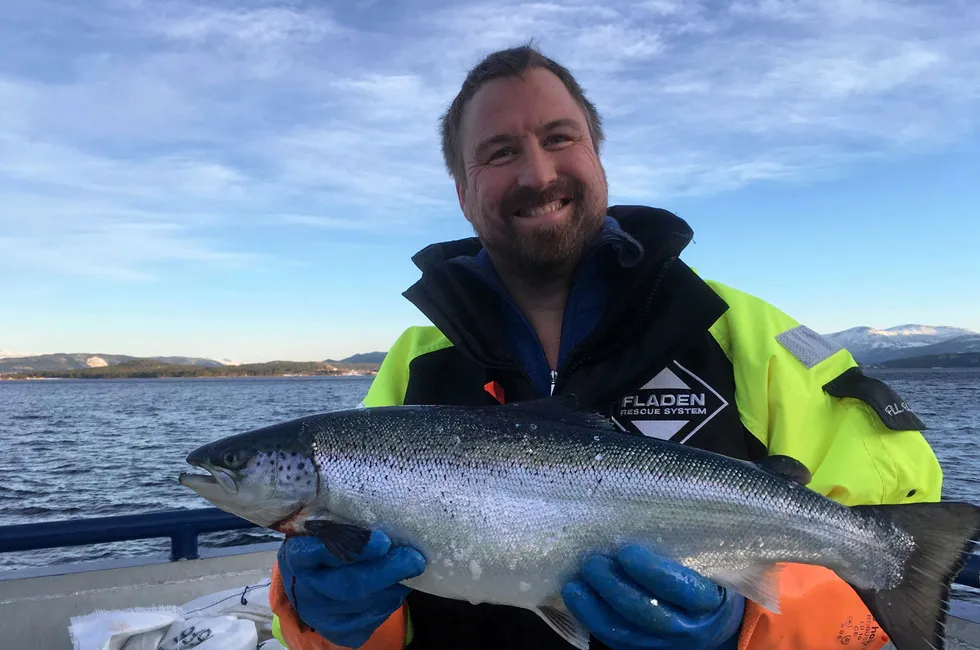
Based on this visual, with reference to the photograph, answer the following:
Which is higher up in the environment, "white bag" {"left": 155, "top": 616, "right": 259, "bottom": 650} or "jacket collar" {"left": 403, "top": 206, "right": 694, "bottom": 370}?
"jacket collar" {"left": 403, "top": 206, "right": 694, "bottom": 370}

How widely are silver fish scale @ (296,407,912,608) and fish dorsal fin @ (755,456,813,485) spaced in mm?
30

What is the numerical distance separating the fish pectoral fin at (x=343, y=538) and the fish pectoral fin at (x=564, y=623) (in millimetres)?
804

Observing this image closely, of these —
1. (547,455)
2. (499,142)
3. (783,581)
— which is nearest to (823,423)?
(783,581)

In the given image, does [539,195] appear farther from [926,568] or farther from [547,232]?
[926,568]

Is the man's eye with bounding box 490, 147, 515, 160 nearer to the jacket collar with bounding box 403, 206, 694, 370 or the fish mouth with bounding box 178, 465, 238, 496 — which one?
the jacket collar with bounding box 403, 206, 694, 370

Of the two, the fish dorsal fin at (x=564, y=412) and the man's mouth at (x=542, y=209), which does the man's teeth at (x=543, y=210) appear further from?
the fish dorsal fin at (x=564, y=412)

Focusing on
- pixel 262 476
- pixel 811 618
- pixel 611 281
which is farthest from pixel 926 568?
pixel 262 476

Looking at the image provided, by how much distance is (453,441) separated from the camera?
3.01m

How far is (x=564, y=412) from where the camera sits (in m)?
3.05

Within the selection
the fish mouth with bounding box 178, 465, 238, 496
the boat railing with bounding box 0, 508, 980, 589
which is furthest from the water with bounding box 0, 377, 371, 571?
the fish mouth with bounding box 178, 465, 238, 496

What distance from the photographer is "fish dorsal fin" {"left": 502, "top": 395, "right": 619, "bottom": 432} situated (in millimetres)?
3041

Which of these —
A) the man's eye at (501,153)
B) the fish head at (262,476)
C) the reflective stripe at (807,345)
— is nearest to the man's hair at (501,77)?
the man's eye at (501,153)

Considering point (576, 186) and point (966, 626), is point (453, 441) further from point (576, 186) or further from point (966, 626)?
point (966, 626)

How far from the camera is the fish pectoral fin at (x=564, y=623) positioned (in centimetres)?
279
